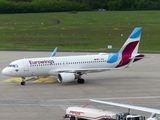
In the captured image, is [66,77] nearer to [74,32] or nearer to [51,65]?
[51,65]

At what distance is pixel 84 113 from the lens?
35625 millimetres

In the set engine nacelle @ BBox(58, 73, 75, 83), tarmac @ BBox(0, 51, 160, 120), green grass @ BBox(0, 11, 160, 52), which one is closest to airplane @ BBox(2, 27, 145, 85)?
engine nacelle @ BBox(58, 73, 75, 83)

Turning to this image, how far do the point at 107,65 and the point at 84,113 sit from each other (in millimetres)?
22858

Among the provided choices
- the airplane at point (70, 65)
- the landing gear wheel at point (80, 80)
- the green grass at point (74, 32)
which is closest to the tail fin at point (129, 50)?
the airplane at point (70, 65)

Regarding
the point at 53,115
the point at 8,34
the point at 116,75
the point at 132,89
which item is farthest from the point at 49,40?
the point at 53,115

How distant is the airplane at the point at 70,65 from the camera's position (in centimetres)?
5356

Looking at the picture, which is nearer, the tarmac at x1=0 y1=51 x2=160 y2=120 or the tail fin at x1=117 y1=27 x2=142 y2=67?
the tarmac at x1=0 y1=51 x2=160 y2=120

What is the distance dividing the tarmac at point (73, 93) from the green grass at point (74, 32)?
3178cm

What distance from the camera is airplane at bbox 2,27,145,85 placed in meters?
53.6

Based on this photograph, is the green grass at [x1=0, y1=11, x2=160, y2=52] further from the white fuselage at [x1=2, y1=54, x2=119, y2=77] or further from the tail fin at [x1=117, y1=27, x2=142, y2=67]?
the white fuselage at [x1=2, y1=54, x2=119, y2=77]

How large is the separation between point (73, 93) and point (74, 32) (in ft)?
255

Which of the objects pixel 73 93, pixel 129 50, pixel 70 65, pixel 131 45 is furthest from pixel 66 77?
pixel 131 45

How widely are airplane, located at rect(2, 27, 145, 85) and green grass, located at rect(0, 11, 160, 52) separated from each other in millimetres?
31964

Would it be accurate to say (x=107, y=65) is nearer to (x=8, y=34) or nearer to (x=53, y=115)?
(x=53, y=115)
